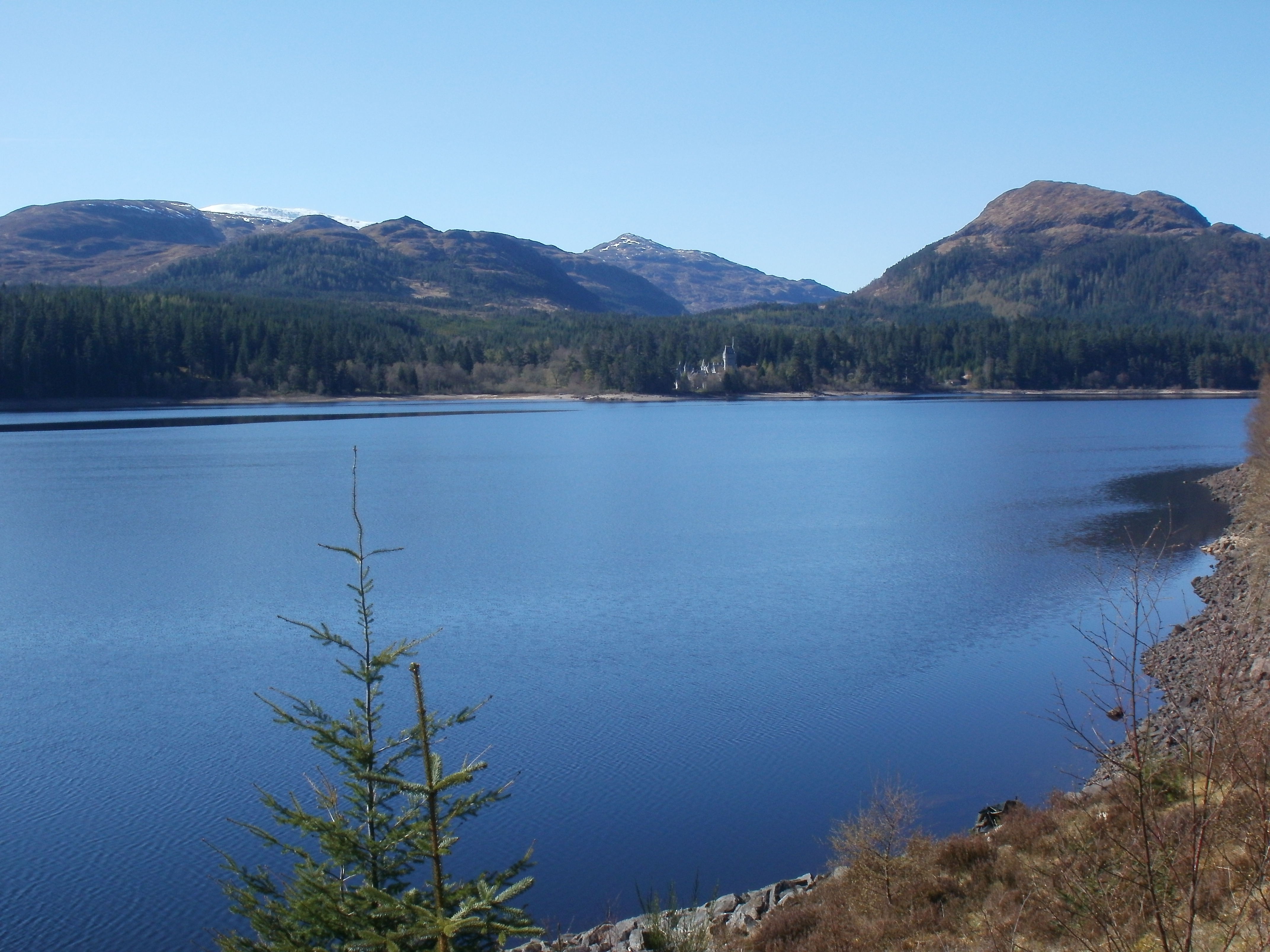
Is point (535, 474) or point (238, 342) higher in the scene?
point (238, 342)

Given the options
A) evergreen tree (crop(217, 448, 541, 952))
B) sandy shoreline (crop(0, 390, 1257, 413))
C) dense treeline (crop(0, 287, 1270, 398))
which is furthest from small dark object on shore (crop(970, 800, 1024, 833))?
sandy shoreline (crop(0, 390, 1257, 413))

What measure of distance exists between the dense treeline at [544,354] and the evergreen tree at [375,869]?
97.6 m

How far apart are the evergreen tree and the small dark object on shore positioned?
233 inches

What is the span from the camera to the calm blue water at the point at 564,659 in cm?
1183

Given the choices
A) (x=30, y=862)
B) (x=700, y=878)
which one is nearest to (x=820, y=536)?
(x=700, y=878)

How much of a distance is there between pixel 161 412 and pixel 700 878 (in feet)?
310

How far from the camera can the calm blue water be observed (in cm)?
1183

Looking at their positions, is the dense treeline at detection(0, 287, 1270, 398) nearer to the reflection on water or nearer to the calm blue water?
the calm blue water

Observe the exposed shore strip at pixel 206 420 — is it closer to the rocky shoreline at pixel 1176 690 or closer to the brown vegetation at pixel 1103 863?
the rocky shoreline at pixel 1176 690

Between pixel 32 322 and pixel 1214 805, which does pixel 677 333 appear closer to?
pixel 32 322

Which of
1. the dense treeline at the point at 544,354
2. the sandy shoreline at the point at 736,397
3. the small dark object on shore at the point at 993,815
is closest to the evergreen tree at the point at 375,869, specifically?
the small dark object on shore at the point at 993,815

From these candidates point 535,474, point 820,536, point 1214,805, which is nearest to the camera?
point 1214,805

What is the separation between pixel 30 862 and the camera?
1139 cm

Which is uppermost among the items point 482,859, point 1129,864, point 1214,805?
point 1214,805
